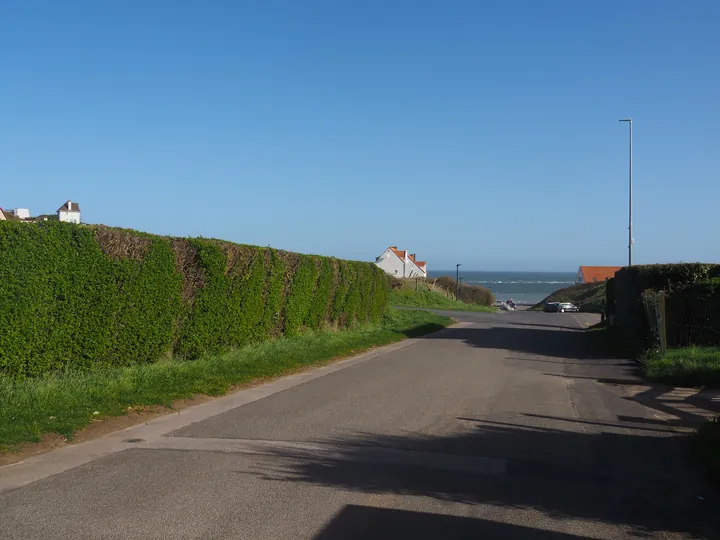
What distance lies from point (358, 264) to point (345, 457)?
1943 centimetres

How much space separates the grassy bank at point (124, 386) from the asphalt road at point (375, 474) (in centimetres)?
59

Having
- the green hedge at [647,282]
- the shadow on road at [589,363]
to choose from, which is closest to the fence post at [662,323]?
the shadow on road at [589,363]

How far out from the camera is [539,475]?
7.55 meters

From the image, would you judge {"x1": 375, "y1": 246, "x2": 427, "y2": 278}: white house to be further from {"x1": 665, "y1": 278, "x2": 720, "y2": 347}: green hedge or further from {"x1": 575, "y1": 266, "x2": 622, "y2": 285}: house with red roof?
{"x1": 665, "y1": 278, "x2": 720, "y2": 347}: green hedge

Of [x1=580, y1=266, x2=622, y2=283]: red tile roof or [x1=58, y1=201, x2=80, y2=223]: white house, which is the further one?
[x1=580, y1=266, x2=622, y2=283]: red tile roof

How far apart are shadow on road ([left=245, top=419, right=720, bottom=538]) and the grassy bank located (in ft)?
9.32

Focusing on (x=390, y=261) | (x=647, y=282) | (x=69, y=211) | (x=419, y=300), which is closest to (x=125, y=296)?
(x=69, y=211)

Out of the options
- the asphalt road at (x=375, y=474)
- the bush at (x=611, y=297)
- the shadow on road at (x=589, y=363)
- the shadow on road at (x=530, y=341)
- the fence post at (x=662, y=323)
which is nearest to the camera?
the asphalt road at (x=375, y=474)

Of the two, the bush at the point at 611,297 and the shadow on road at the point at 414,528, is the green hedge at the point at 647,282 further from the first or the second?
the shadow on road at the point at 414,528

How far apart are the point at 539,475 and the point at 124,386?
6.48 m

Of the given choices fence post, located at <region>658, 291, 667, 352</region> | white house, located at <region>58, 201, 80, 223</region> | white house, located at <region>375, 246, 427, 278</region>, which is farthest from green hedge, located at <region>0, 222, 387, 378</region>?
white house, located at <region>375, 246, 427, 278</region>

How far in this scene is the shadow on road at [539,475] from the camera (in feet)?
21.1

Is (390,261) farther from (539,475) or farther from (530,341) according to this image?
(539,475)

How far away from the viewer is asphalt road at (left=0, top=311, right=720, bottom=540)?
19.5ft
